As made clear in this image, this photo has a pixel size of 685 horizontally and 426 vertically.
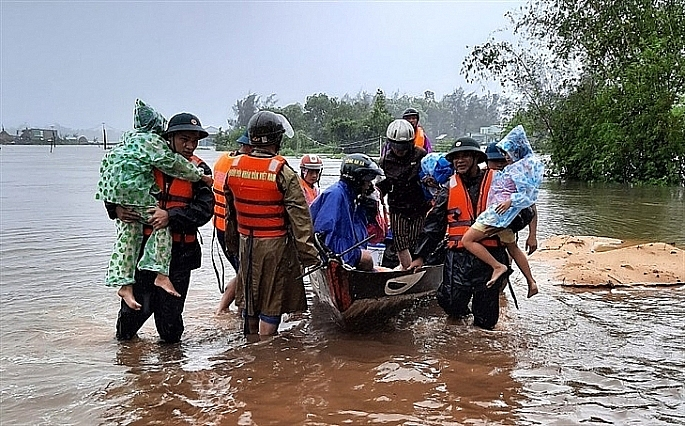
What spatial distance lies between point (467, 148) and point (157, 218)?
245 centimetres

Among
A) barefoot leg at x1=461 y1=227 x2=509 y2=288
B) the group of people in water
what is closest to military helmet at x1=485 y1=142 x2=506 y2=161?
the group of people in water

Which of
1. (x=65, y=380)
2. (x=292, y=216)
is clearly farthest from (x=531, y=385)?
(x=65, y=380)

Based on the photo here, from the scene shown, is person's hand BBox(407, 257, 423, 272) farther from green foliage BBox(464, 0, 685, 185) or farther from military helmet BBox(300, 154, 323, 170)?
green foliage BBox(464, 0, 685, 185)

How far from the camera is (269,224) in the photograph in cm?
501

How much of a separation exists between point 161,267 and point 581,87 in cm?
2687

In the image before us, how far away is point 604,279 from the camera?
8305mm

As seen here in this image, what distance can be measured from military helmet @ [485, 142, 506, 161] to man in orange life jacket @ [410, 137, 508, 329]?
0.21 ft

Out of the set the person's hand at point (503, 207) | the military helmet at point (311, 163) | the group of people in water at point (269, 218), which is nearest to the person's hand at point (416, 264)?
the group of people in water at point (269, 218)

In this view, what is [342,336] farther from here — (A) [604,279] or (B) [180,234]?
(A) [604,279]

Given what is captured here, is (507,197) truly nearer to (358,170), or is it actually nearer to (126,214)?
(358,170)

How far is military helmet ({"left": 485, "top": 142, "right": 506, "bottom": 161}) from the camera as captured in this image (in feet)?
18.1

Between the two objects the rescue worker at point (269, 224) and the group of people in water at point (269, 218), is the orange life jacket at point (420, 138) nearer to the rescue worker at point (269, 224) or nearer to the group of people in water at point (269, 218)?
the group of people in water at point (269, 218)

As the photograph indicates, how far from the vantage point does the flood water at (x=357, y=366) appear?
13.6 ft

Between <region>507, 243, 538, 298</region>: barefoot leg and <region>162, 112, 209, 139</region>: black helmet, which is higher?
<region>162, 112, 209, 139</region>: black helmet
